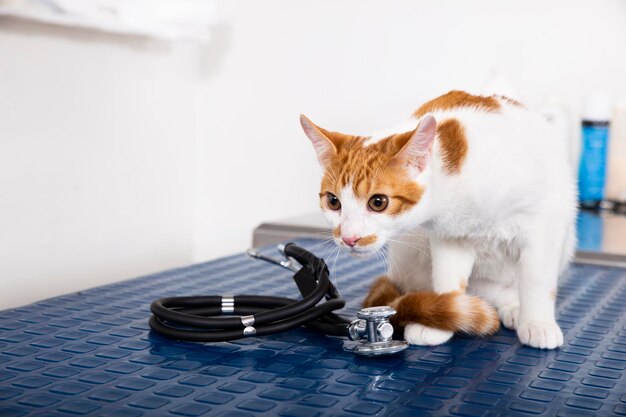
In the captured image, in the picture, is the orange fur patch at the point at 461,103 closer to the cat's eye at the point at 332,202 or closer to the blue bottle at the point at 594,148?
the cat's eye at the point at 332,202

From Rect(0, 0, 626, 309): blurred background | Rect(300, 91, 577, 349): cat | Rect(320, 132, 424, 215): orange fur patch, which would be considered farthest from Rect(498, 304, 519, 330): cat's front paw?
Rect(0, 0, 626, 309): blurred background

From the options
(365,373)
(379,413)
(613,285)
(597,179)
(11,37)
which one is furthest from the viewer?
(597,179)

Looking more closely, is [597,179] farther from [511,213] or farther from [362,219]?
[362,219]

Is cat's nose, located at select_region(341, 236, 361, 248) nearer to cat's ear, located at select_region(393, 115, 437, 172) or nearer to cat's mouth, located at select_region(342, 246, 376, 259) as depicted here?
cat's mouth, located at select_region(342, 246, 376, 259)

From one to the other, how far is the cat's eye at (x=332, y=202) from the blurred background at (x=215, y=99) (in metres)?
0.90

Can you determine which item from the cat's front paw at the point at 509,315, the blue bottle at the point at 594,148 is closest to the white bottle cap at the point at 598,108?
the blue bottle at the point at 594,148

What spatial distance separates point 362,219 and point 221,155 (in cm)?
151

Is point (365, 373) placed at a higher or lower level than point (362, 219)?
lower

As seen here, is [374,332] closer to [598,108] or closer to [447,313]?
[447,313]

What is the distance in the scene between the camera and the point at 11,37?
Result: 1761 millimetres

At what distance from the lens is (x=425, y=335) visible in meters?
1.04

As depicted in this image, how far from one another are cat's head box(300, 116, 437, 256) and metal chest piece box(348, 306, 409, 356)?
10cm

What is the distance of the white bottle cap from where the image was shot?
2014mm

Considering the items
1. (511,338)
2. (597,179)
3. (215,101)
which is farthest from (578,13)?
(511,338)
